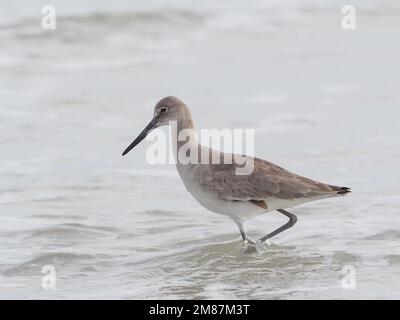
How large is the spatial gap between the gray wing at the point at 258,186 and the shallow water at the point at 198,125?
51 centimetres

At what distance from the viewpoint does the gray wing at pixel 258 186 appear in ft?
26.5

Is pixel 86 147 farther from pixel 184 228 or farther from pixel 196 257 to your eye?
pixel 196 257

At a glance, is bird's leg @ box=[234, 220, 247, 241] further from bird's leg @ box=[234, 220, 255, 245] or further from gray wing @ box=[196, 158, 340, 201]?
gray wing @ box=[196, 158, 340, 201]

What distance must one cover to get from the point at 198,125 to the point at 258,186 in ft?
14.2

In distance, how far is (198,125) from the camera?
487 inches

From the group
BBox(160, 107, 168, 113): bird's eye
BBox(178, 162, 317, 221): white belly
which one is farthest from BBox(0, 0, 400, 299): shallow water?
BBox(160, 107, 168, 113): bird's eye

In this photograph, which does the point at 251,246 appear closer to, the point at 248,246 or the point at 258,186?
the point at 248,246

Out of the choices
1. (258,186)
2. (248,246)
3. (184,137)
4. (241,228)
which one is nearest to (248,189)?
(258,186)

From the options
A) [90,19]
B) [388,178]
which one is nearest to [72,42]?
[90,19]

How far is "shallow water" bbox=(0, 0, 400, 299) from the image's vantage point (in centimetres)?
798

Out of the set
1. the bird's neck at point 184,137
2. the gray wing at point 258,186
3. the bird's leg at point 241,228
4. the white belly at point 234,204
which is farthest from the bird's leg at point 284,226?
the bird's neck at point 184,137

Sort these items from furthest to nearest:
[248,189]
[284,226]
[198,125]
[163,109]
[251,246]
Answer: [198,125]
[163,109]
[284,226]
[251,246]
[248,189]

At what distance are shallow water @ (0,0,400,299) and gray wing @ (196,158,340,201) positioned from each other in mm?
507

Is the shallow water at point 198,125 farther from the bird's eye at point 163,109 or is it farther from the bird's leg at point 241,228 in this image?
the bird's eye at point 163,109
